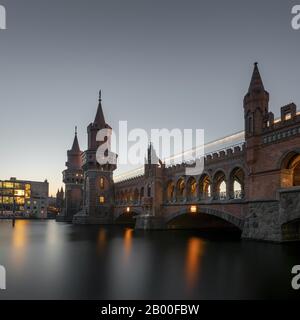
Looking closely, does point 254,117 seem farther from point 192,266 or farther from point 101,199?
point 101,199

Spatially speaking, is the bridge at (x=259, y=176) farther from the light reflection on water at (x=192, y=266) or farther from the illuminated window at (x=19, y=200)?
the illuminated window at (x=19, y=200)

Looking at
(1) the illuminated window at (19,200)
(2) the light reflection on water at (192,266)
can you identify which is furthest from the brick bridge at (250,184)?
(1) the illuminated window at (19,200)

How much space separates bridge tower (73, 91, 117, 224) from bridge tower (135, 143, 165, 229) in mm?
24986

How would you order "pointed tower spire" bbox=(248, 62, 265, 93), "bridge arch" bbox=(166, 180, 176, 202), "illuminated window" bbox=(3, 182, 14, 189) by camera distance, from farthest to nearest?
"illuminated window" bbox=(3, 182, 14, 189)
"bridge arch" bbox=(166, 180, 176, 202)
"pointed tower spire" bbox=(248, 62, 265, 93)

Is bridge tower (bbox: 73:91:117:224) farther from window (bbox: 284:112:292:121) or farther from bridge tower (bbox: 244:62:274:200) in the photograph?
window (bbox: 284:112:292:121)

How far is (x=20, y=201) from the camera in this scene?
458 feet

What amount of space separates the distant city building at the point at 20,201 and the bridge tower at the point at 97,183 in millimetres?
75540

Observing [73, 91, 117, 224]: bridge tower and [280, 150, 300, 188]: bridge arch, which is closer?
[280, 150, 300, 188]: bridge arch

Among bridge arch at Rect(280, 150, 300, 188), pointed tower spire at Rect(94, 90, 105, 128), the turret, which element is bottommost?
bridge arch at Rect(280, 150, 300, 188)

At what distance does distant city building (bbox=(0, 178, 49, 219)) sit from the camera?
135m

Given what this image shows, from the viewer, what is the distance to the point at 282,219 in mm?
23547

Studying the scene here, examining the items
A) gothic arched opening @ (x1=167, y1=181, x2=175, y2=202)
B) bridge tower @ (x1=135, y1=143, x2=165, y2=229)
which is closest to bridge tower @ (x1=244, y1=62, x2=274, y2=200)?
gothic arched opening @ (x1=167, y1=181, x2=175, y2=202)

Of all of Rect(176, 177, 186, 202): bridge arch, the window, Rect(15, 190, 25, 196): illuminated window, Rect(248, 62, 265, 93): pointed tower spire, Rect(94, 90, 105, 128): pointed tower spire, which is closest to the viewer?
the window
